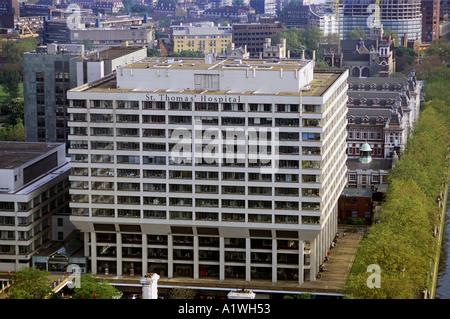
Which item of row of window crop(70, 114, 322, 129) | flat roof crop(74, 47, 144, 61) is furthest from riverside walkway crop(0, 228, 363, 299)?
flat roof crop(74, 47, 144, 61)

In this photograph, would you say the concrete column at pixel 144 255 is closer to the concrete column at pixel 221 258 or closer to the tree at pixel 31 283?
the concrete column at pixel 221 258

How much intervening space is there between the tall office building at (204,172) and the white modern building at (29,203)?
6.63 m

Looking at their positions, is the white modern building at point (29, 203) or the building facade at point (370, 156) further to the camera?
the building facade at point (370, 156)

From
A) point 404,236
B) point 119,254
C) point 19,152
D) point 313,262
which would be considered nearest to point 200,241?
point 119,254

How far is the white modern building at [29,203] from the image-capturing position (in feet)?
433

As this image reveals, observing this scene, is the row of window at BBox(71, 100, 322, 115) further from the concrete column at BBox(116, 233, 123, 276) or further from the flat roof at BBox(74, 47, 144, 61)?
the flat roof at BBox(74, 47, 144, 61)

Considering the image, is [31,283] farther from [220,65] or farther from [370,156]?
[370,156]

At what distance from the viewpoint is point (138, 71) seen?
132750 millimetres

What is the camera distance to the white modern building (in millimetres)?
132125

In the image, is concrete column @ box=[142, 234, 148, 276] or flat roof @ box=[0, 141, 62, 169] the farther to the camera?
flat roof @ box=[0, 141, 62, 169]

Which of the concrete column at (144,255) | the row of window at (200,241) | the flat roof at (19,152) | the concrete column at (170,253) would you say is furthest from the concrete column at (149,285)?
the flat roof at (19,152)
